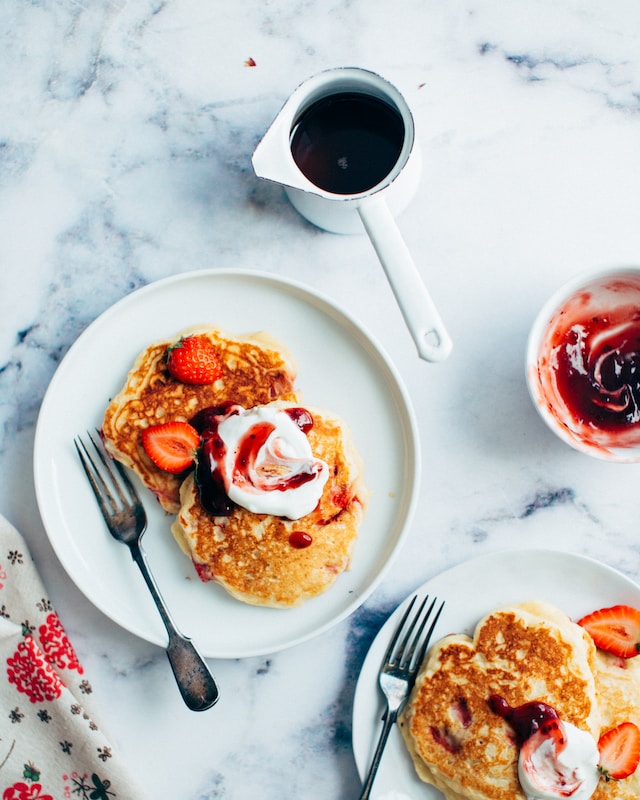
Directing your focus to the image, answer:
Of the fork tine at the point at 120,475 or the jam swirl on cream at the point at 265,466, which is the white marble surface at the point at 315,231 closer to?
the fork tine at the point at 120,475

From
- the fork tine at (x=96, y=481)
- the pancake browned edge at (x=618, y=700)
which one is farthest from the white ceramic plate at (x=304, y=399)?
the pancake browned edge at (x=618, y=700)

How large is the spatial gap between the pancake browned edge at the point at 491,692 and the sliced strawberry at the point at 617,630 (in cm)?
4

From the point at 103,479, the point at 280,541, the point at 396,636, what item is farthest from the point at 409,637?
the point at 103,479

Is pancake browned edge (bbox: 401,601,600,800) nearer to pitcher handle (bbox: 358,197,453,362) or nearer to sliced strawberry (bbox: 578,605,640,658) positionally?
sliced strawberry (bbox: 578,605,640,658)

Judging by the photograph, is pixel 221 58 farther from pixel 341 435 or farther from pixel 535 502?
pixel 535 502

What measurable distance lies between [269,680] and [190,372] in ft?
2.87

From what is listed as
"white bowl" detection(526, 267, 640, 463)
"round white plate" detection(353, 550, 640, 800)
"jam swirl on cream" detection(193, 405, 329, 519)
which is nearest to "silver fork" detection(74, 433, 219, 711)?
"jam swirl on cream" detection(193, 405, 329, 519)

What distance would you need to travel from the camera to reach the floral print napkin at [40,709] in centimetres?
208

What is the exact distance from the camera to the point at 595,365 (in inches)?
79.7

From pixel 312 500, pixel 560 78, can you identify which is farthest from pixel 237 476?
pixel 560 78

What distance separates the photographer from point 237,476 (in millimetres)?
1880

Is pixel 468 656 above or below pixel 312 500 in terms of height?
below

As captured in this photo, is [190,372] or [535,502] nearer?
[190,372]

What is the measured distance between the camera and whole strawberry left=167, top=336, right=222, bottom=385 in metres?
1.97
